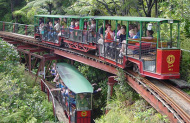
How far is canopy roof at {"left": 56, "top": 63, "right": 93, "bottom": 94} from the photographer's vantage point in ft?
43.9

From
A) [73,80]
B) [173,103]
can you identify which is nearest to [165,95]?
[173,103]

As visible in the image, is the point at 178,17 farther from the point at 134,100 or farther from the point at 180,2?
the point at 134,100

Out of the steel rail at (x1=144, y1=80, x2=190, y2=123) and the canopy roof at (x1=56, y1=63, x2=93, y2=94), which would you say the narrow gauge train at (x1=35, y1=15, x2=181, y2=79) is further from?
the canopy roof at (x1=56, y1=63, x2=93, y2=94)

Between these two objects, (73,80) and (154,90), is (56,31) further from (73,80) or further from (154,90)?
(154,90)

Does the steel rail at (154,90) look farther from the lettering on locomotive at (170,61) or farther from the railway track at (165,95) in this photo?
the lettering on locomotive at (170,61)

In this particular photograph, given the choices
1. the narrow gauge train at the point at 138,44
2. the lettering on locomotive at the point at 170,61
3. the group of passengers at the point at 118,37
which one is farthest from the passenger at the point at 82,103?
the lettering on locomotive at the point at 170,61

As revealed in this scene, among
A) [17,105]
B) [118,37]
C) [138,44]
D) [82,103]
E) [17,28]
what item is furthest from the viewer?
[17,28]

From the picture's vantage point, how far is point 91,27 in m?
15.1

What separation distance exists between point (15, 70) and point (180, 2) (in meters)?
9.56

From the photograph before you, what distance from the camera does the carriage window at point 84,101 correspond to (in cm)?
1316

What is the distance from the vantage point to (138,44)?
10.9m

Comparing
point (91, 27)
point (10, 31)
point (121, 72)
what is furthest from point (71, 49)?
point (10, 31)

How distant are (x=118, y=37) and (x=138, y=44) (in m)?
2.06

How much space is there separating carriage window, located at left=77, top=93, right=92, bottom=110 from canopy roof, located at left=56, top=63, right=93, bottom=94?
21 centimetres
